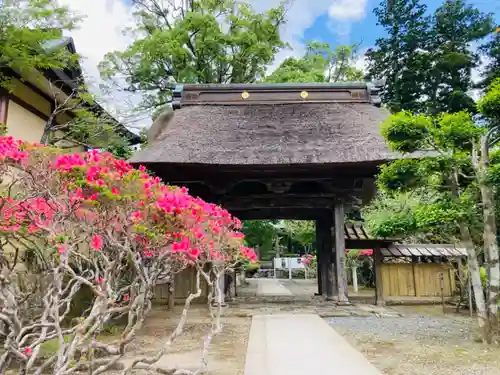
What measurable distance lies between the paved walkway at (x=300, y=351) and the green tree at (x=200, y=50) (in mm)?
12582

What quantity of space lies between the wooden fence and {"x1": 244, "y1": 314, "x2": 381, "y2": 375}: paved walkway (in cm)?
313

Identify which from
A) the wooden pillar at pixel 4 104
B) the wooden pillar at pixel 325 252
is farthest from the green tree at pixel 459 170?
the wooden pillar at pixel 4 104

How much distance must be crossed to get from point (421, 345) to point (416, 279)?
4.42 meters

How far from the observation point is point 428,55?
2211cm

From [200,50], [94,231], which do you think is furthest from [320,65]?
[94,231]

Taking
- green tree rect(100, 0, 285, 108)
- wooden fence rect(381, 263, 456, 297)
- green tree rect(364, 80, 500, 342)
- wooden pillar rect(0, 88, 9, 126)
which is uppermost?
green tree rect(100, 0, 285, 108)

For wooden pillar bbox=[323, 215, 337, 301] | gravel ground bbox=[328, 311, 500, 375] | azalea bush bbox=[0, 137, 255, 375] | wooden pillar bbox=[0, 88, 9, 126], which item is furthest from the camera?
wooden pillar bbox=[323, 215, 337, 301]

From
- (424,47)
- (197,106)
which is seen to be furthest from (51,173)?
(424,47)

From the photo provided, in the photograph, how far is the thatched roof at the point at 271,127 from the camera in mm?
7203

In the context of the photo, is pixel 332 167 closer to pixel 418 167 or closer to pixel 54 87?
pixel 418 167

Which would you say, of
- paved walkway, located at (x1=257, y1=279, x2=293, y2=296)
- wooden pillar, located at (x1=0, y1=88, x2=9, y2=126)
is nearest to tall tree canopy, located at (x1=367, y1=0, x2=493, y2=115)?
paved walkway, located at (x1=257, y1=279, x2=293, y2=296)

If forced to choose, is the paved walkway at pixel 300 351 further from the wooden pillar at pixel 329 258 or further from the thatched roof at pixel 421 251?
the thatched roof at pixel 421 251

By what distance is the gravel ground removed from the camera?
12.5ft

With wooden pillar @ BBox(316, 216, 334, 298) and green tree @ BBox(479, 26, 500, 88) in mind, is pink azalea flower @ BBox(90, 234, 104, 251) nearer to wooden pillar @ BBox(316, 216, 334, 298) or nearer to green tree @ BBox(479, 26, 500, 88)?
wooden pillar @ BBox(316, 216, 334, 298)
